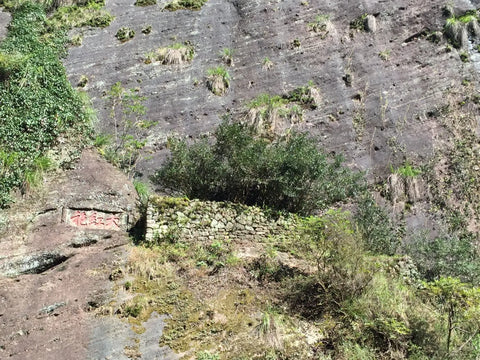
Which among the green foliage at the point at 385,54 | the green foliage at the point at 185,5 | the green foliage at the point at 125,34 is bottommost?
the green foliage at the point at 385,54

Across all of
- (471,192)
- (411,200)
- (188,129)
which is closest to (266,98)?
(188,129)

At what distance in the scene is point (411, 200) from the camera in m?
13.2

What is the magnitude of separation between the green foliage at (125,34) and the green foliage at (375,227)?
10701mm

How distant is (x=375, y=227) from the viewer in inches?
452

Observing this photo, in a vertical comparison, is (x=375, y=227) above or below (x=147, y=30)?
below

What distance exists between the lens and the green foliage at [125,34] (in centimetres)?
1738

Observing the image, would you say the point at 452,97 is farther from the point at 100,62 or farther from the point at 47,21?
the point at 47,21

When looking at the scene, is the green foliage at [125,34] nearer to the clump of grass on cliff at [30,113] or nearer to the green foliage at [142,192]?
the clump of grass on cliff at [30,113]

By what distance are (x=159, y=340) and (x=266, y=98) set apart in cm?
960

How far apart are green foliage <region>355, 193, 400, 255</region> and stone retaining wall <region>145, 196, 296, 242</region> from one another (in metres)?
1.98

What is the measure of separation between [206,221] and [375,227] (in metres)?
4.37

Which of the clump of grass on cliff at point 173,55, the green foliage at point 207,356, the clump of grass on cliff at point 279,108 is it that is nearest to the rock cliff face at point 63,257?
the green foliage at point 207,356

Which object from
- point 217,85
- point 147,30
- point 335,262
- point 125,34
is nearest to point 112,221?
point 335,262

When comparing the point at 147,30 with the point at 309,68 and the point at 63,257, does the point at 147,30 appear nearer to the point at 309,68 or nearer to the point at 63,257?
the point at 309,68
